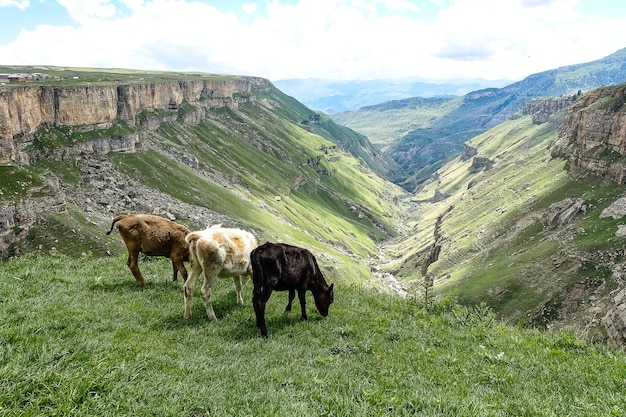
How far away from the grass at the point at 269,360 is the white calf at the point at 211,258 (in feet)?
3.73

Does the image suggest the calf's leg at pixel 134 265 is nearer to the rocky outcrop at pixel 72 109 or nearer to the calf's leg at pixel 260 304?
the calf's leg at pixel 260 304

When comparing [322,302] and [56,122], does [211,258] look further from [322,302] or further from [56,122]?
[56,122]

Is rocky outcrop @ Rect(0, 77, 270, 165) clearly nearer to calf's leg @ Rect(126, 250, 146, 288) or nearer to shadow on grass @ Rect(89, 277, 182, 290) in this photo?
shadow on grass @ Rect(89, 277, 182, 290)

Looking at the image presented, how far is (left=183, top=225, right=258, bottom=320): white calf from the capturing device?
14.7 metres

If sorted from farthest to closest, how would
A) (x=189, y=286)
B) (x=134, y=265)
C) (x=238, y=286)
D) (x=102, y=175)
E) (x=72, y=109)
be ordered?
(x=72, y=109) < (x=102, y=175) < (x=134, y=265) < (x=238, y=286) < (x=189, y=286)

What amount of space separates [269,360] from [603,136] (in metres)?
180

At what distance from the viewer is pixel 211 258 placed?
14773 millimetres

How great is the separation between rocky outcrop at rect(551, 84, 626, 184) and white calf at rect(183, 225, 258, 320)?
15246 centimetres

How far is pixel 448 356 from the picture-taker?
511 inches

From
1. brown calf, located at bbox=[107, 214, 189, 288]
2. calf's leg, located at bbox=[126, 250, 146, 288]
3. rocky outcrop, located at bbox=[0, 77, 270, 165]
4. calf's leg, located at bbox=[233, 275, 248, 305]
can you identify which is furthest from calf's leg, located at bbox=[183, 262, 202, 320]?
rocky outcrop, located at bbox=[0, 77, 270, 165]

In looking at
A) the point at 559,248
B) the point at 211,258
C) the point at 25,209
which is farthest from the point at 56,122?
the point at 559,248

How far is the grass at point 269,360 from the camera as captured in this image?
8797 millimetres

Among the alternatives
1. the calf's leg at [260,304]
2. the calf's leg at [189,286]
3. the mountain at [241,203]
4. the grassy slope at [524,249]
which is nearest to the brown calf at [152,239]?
the calf's leg at [189,286]

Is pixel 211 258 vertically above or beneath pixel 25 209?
above
